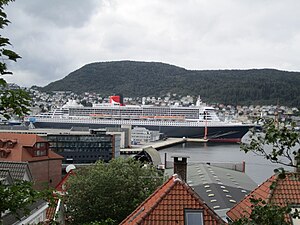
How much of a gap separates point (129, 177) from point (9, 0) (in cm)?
1076

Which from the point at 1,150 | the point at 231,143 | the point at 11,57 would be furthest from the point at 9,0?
the point at 231,143

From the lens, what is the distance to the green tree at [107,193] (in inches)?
537

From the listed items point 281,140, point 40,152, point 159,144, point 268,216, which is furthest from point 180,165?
point 159,144

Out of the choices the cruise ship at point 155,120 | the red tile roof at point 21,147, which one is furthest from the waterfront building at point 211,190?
the cruise ship at point 155,120

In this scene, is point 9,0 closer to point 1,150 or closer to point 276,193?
point 276,193

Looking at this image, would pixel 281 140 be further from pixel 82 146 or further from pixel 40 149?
pixel 82 146

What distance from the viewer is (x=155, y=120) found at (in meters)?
95.9

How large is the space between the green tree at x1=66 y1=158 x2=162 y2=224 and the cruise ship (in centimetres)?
7510

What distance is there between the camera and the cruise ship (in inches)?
3610

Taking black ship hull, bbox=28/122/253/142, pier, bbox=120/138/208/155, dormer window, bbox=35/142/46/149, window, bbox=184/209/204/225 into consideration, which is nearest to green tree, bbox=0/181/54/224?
window, bbox=184/209/204/225

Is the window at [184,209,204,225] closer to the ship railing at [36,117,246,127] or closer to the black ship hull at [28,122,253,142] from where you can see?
the black ship hull at [28,122,253,142]

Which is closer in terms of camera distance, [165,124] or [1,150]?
[1,150]

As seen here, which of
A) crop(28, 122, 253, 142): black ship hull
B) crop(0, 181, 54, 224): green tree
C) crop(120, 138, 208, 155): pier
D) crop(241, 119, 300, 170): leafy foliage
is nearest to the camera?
crop(241, 119, 300, 170): leafy foliage

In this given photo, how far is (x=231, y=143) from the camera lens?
292 ft
